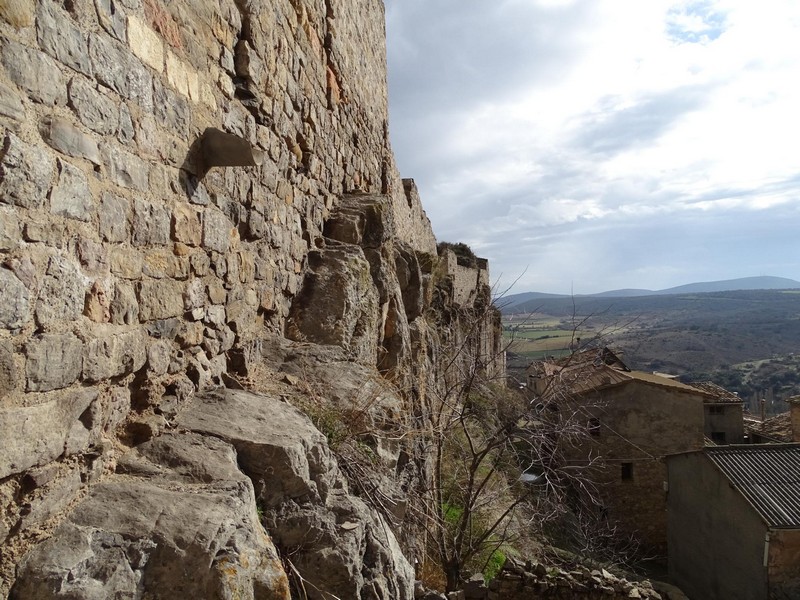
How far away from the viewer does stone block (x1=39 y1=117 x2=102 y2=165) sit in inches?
70.8

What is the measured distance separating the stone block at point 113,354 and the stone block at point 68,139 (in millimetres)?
606

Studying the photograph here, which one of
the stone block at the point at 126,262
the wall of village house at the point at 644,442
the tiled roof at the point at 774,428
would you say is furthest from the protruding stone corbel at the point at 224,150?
the tiled roof at the point at 774,428

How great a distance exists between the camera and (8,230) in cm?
161

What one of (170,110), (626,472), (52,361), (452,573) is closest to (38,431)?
(52,361)

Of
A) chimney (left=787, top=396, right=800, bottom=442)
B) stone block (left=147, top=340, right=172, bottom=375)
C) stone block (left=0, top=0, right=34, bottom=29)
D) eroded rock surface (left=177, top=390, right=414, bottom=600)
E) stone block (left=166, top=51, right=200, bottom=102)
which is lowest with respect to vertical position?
chimney (left=787, top=396, right=800, bottom=442)

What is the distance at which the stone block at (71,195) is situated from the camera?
1815mm

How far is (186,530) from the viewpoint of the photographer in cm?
177

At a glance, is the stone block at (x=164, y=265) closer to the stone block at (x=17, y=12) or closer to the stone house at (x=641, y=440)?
the stone block at (x=17, y=12)

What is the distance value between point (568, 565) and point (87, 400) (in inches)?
335

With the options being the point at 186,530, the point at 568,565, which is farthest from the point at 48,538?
the point at 568,565

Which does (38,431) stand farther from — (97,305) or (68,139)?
(68,139)

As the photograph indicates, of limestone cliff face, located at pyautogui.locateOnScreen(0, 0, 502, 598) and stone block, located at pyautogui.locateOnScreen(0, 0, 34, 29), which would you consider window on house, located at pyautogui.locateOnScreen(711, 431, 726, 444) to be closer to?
limestone cliff face, located at pyautogui.locateOnScreen(0, 0, 502, 598)

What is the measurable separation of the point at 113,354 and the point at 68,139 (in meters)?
0.74

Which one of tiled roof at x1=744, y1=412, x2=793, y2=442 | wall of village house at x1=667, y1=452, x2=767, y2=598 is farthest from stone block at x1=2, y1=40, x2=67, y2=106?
tiled roof at x1=744, y1=412, x2=793, y2=442
